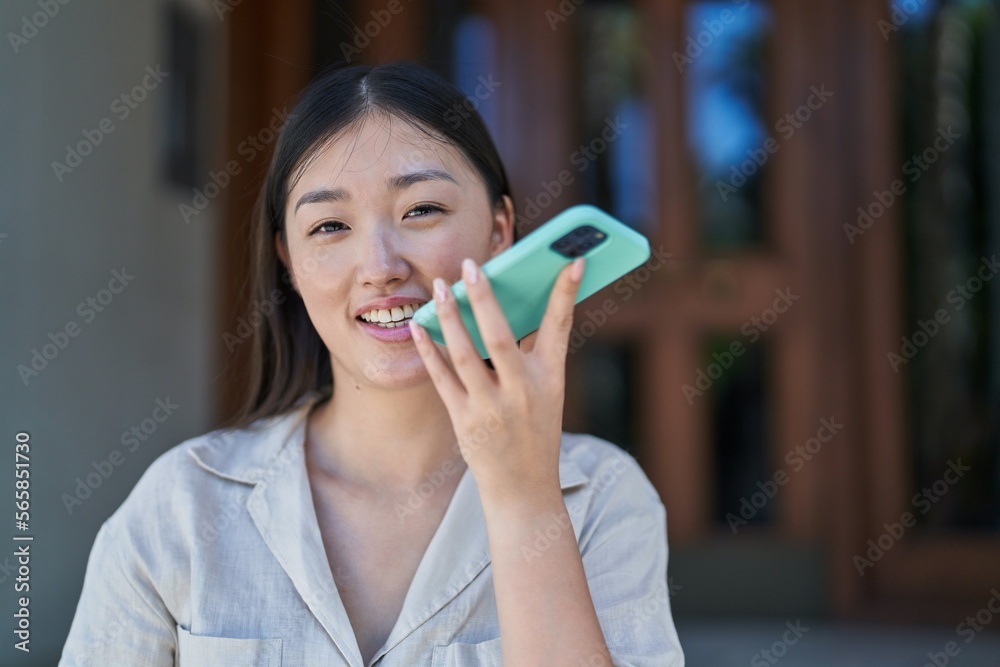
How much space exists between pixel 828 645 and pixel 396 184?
237 cm

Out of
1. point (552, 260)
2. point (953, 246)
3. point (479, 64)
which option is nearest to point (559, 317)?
point (552, 260)

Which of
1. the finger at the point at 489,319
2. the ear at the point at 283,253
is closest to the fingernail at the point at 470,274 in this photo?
the finger at the point at 489,319

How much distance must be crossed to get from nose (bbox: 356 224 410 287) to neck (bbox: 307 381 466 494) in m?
0.27

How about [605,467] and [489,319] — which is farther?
[605,467]

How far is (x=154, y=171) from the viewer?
135 inches

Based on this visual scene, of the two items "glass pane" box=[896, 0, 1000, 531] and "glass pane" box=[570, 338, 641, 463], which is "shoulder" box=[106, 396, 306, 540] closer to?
"glass pane" box=[570, 338, 641, 463]

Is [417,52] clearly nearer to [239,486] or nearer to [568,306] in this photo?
[239,486]

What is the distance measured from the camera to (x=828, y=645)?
3.13 m

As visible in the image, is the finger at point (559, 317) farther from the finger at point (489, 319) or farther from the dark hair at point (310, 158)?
the dark hair at point (310, 158)

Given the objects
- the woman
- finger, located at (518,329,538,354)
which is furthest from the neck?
finger, located at (518,329,538,354)

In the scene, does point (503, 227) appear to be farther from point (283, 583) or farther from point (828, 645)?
point (828, 645)

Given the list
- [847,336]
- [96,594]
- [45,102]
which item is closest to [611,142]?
[847,336]

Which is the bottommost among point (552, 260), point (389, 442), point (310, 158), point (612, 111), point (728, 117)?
point (389, 442)

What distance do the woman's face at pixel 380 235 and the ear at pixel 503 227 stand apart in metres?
0.12
